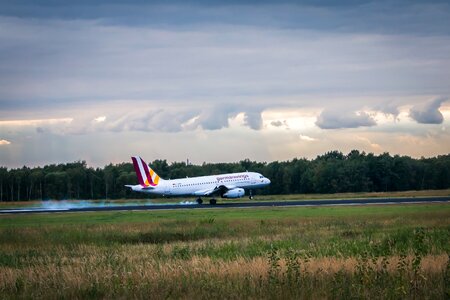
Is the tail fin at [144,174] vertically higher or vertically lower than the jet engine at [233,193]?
higher

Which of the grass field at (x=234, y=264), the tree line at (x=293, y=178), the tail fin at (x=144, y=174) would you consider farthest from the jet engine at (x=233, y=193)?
the tree line at (x=293, y=178)

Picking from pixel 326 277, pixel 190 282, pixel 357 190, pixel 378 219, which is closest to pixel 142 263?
pixel 190 282

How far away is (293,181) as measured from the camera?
540ft

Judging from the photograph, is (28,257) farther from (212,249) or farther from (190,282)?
(190,282)

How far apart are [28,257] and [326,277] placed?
50.3 feet

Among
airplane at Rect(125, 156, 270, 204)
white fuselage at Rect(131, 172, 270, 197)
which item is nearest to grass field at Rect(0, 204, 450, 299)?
airplane at Rect(125, 156, 270, 204)

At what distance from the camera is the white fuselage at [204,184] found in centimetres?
9206

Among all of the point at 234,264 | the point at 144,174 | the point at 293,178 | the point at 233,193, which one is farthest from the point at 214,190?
the point at 293,178

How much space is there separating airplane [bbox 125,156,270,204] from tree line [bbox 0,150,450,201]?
5615 centimetres

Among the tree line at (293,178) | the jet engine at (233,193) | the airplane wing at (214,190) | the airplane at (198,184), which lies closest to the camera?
the jet engine at (233,193)

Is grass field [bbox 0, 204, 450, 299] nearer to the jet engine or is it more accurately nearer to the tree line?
the jet engine

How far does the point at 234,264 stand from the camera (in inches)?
886

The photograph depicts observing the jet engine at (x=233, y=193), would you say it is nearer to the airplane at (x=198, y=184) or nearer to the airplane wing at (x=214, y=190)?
the airplane at (x=198, y=184)

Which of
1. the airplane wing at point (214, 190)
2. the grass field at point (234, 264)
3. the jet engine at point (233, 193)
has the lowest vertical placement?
the grass field at point (234, 264)
